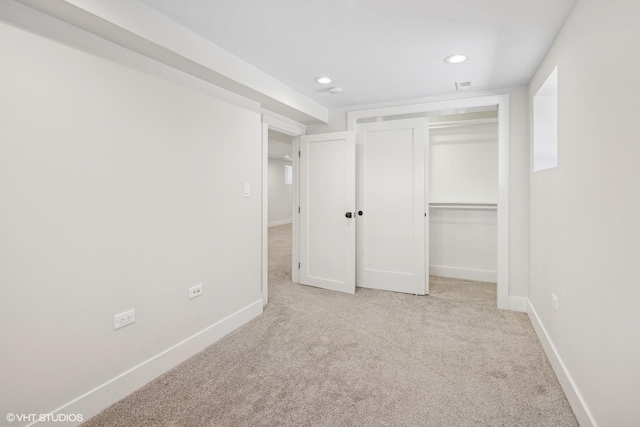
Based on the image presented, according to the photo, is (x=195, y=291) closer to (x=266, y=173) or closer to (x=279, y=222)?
(x=266, y=173)

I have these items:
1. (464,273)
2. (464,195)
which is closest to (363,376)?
(464,273)

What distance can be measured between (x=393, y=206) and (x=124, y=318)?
2.95m

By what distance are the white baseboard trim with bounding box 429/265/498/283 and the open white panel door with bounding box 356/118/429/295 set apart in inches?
37.2

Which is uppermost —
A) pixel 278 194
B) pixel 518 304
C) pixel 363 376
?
pixel 278 194

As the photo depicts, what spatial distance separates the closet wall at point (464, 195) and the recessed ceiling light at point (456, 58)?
1887mm

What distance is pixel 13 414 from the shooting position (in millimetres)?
1411

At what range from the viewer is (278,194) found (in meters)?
11.0

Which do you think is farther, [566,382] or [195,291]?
[195,291]

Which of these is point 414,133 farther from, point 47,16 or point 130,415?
point 130,415

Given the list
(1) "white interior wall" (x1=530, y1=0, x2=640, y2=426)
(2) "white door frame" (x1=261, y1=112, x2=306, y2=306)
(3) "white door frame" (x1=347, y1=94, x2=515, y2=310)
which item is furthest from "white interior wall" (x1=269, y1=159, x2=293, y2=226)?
(1) "white interior wall" (x1=530, y1=0, x2=640, y2=426)

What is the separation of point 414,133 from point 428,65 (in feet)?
3.52

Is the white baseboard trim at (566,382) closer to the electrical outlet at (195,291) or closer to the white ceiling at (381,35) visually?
the white ceiling at (381,35)

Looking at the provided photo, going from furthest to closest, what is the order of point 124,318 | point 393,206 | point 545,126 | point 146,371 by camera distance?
point 393,206, point 545,126, point 146,371, point 124,318

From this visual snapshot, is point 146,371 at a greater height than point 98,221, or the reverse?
point 98,221
